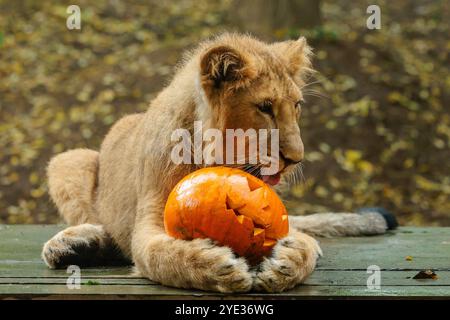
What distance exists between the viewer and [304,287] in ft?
14.3

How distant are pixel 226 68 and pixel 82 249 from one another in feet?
5.21

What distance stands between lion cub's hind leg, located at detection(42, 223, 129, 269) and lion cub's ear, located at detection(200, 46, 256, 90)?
1.43 metres

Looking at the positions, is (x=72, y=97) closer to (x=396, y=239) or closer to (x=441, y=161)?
(x=441, y=161)

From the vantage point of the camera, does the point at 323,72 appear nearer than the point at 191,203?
No

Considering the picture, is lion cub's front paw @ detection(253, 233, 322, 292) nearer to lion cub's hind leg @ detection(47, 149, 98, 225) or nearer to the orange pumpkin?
the orange pumpkin

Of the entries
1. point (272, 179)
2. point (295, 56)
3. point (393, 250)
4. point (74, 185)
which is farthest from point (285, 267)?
point (74, 185)

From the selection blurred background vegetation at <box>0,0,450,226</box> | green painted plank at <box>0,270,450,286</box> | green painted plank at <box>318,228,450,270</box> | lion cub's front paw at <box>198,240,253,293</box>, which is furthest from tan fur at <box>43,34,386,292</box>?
blurred background vegetation at <box>0,0,450,226</box>

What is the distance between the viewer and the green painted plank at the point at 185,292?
4.10 m

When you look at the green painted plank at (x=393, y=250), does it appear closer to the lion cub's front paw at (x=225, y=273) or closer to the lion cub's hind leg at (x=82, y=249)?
the lion cub's front paw at (x=225, y=273)

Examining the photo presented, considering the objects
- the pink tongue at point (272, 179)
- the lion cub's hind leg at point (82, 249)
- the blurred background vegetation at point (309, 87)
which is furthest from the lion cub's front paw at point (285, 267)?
the blurred background vegetation at point (309, 87)

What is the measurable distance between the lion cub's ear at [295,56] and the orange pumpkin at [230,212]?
100 centimetres
